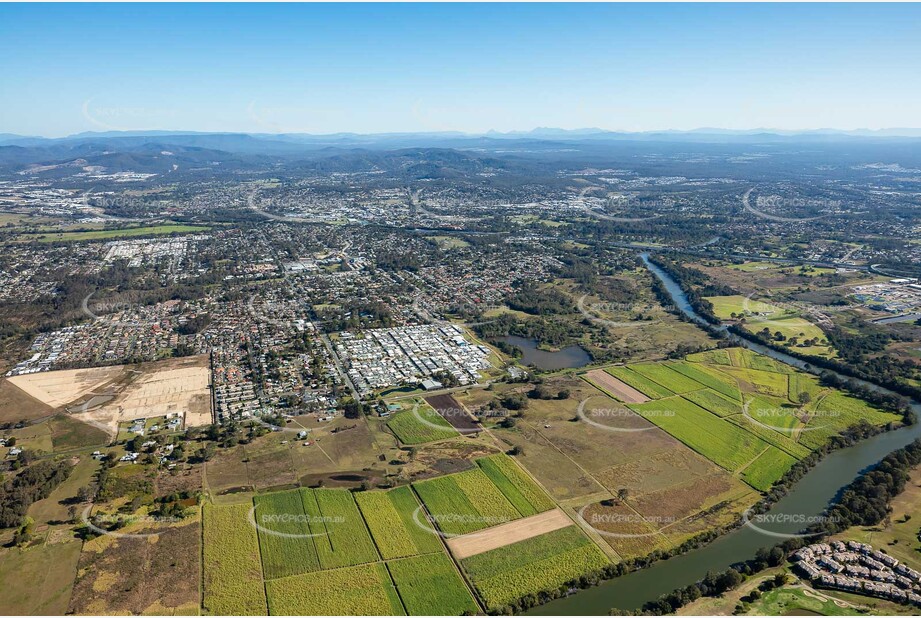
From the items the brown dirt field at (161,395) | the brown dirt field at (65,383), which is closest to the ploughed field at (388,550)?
the brown dirt field at (161,395)

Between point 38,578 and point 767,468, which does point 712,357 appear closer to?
point 767,468

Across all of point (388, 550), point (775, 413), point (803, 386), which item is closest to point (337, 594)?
point (388, 550)

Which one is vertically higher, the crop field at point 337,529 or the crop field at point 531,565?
the crop field at point 337,529

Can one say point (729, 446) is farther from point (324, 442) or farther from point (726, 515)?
point (324, 442)

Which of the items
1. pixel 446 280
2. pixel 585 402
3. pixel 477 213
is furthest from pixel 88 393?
pixel 477 213

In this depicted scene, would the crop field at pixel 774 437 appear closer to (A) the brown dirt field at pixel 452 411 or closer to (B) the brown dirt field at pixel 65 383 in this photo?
(A) the brown dirt field at pixel 452 411

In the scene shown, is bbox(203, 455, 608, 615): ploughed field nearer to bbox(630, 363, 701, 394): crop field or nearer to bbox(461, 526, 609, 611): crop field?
bbox(461, 526, 609, 611): crop field

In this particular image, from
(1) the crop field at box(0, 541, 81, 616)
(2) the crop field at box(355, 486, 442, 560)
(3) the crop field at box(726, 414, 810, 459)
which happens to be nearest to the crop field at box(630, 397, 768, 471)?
(3) the crop field at box(726, 414, 810, 459)
